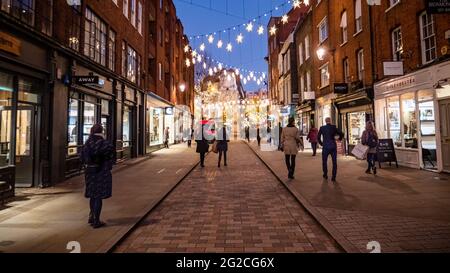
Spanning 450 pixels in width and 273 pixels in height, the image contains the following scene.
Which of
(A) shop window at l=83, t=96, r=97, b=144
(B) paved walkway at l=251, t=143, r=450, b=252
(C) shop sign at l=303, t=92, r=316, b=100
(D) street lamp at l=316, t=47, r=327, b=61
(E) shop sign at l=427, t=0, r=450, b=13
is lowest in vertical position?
(B) paved walkway at l=251, t=143, r=450, b=252

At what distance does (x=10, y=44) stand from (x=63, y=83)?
8.74 feet

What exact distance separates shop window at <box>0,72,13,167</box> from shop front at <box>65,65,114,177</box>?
2454 mm

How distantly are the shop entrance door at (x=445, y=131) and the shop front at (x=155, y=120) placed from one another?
53.4ft

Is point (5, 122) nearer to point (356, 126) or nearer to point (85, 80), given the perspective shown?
point (85, 80)

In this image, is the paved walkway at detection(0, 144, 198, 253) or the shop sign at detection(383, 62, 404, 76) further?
the shop sign at detection(383, 62, 404, 76)

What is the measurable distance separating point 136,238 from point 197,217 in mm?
1468

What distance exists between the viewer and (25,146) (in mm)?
9461

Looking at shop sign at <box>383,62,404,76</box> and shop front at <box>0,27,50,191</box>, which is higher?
shop sign at <box>383,62,404,76</box>

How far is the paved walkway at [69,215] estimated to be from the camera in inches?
184

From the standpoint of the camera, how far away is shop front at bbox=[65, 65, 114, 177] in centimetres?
1090

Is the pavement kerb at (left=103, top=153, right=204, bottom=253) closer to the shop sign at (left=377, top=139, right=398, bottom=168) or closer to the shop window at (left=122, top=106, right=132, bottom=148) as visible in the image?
the shop sign at (left=377, top=139, right=398, bottom=168)

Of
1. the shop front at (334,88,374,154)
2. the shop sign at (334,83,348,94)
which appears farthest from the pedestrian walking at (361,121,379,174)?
the shop sign at (334,83,348,94)
